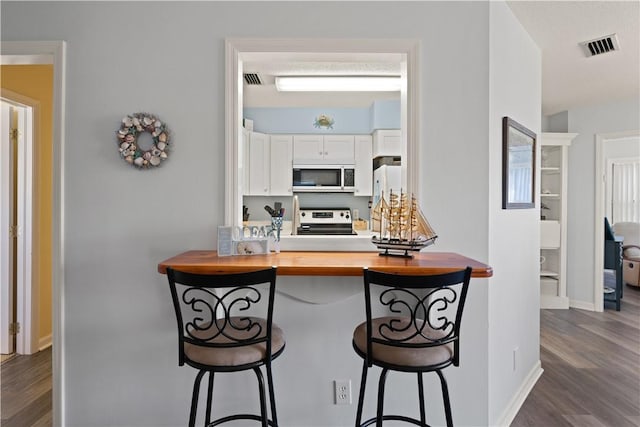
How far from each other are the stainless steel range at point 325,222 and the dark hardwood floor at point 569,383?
97.0 inches

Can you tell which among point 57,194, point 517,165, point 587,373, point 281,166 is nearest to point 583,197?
point 587,373

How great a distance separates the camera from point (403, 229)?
5.77ft

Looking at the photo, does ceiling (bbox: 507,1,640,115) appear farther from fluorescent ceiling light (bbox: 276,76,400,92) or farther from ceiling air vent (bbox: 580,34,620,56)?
fluorescent ceiling light (bbox: 276,76,400,92)

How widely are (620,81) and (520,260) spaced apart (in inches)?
98.4

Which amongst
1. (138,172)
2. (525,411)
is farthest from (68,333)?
(525,411)

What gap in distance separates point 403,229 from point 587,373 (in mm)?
2254

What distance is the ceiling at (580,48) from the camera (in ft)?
7.29

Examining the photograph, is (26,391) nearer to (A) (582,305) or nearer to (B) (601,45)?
(B) (601,45)

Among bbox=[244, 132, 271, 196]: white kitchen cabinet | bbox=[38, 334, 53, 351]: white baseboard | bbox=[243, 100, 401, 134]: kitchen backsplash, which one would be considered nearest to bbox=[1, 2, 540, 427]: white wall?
bbox=[38, 334, 53, 351]: white baseboard

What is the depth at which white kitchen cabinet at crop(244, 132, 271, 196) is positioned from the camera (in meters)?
4.67

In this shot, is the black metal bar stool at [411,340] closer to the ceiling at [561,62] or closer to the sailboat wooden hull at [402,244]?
the sailboat wooden hull at [402,244]

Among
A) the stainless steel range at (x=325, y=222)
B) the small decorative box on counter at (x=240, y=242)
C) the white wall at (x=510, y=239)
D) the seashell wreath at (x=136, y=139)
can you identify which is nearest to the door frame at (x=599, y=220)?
the white wall at (x=510, y=239)

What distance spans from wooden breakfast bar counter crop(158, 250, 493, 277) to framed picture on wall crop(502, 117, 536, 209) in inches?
27.6

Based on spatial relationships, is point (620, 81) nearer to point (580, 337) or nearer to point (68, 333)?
point (580, 337)
